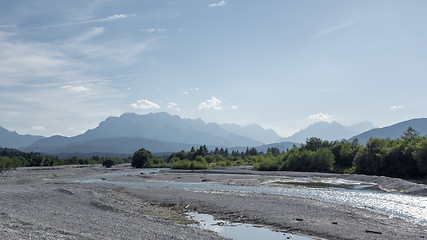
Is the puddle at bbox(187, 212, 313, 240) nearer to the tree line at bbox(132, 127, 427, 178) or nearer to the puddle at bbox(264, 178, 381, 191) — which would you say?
the puddle at bbox(264, 178, 381, 191)

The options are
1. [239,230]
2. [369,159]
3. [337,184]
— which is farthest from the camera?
[369,159]

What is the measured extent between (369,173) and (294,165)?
93.2 feet

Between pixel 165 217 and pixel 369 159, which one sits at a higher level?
pixel 369 159

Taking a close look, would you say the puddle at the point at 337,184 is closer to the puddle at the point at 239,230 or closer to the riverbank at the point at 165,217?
the riverbank at the point at 165,217

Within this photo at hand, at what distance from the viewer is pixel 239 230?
802 inches

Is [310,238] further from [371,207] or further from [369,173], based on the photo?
[369,173]

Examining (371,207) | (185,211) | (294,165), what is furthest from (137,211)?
(294,165)

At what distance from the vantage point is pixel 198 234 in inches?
703

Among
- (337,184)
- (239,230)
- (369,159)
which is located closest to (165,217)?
(239,230)

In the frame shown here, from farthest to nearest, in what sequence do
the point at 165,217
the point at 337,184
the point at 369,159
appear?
the point at 369,159 < the point at 337,184 < the point at 165,217

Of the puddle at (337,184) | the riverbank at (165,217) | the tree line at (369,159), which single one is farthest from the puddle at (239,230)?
the tree line at (369,159)

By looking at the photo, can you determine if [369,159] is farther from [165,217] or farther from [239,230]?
[165,217]

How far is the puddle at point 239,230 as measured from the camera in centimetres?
1878

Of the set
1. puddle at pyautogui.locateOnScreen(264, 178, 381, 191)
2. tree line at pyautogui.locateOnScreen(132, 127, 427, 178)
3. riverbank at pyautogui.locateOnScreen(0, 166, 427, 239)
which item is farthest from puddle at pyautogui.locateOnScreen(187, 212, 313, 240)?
tree line at pyautogui.locateOnScreen(132, 127, 427, 178)
